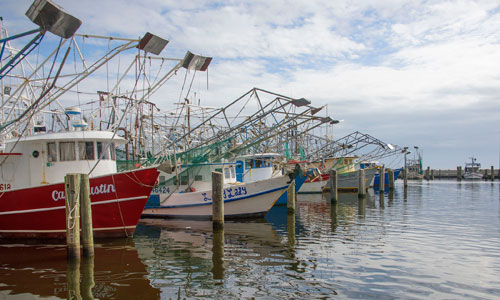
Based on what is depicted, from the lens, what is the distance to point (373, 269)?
9.77 meters

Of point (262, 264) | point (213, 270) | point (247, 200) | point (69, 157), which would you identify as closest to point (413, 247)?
point (262, 264)

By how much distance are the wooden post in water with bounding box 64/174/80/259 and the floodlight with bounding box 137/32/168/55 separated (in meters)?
4.82

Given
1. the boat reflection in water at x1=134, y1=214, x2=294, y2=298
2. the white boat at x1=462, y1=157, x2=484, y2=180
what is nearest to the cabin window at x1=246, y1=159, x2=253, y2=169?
the boat reflection in water at x1=134, y1=214, x2=294, y2=298

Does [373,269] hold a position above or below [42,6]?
below

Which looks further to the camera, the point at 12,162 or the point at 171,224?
the point at 171,224

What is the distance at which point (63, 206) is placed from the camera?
12352 millimetres

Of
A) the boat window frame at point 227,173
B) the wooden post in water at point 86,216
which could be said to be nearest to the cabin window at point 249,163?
the boat window frame at point 227,173

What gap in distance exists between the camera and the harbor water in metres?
8.16

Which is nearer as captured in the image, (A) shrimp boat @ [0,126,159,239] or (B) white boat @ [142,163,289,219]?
(A) shrimp boat @ [0,126,159,239]

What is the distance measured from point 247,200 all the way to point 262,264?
877cm

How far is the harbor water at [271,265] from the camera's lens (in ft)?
26.8

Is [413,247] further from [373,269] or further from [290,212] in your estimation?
[290,212]

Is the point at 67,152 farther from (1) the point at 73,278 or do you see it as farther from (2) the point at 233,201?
(2) the point at 233,201

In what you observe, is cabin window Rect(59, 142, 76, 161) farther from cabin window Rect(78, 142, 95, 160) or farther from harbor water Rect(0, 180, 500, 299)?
harbor water Rect(0, 180, 500, 299)
